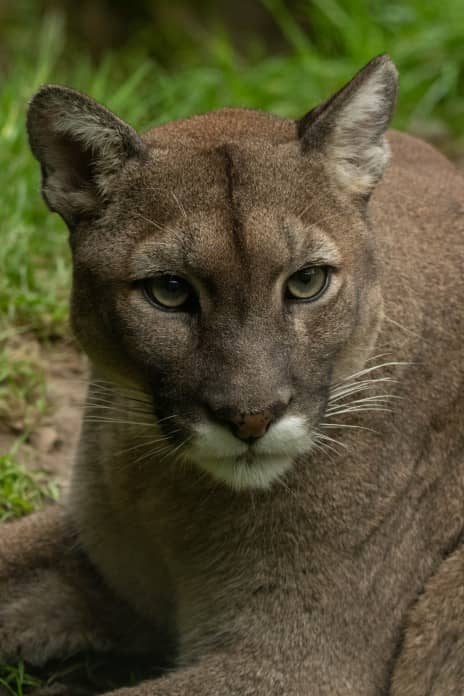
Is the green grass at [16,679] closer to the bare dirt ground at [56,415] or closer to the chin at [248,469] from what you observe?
the bare dirt ground at [56,415]

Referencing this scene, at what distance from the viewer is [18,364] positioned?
6020mm

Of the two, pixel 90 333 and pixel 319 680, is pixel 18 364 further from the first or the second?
pixel 319 680

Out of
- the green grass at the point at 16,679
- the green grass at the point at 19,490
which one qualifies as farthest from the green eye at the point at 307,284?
the green grass at the point at 19,490

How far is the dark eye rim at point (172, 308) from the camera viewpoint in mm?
3871

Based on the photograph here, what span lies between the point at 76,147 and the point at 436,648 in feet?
6.86

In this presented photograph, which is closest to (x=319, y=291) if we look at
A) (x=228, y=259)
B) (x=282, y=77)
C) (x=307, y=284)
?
(x=307, y=284)

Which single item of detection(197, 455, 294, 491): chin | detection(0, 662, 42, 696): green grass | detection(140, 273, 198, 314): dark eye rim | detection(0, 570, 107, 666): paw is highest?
detection(140, 273, 198, 314): dark eye rim

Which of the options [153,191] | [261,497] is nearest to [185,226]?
[153,191]

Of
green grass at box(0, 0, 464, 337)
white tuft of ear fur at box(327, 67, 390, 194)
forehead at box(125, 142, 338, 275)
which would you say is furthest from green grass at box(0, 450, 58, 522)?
white tuft of ear fur at box(327, 67, 390, 194)

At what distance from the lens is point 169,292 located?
390 centimetres

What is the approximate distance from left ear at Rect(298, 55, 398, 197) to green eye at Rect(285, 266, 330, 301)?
40 cm

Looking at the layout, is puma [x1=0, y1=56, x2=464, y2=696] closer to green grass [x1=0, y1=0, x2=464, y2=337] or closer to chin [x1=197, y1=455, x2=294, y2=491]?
chin [x1=197, y1=455, x2=294, y2=491]

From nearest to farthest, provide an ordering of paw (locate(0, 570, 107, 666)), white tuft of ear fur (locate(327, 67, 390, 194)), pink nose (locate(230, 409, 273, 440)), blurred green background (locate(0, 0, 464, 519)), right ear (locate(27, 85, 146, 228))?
1. pink nose (locate(230, 409, 273, 440))
2. right ear (locate(27, 85, 146, 228))
3. white tuft of ear fur (locate(327, 67, 390, 194))
4. paw (locate(0, 570, 107, 666))
5. blurred green background (locate(0, 0, 464, 519))

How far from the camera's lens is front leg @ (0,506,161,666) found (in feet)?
16.1
